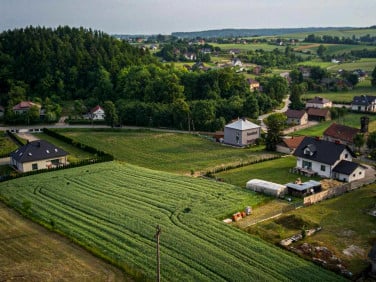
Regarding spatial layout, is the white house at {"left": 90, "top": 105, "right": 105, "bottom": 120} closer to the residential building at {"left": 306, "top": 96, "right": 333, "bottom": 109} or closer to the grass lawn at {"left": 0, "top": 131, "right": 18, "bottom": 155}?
the grass lawn at {"left": 0, "top": 131, "right": 18, "bottom": 155}

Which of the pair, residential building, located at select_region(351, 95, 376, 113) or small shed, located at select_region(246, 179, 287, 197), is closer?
small shed, located at select_region(246, 179, 287, 197)

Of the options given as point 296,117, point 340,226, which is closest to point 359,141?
point 296,117

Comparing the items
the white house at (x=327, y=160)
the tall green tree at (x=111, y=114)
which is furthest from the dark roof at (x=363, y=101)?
the tall green tree at (x=111, y=114)

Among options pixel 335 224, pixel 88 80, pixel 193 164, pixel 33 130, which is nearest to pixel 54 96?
pixel 88 80

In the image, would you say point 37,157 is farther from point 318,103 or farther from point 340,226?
point 318,103

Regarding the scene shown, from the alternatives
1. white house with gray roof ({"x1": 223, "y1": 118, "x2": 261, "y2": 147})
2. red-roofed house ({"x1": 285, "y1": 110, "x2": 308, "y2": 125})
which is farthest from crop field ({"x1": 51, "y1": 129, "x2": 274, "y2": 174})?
red-roofed house ({"x1": 285, "y1": 110, "x2": 308, "y2": 125})

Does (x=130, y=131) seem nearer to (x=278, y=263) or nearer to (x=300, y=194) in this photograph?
(x=300, y=194)
